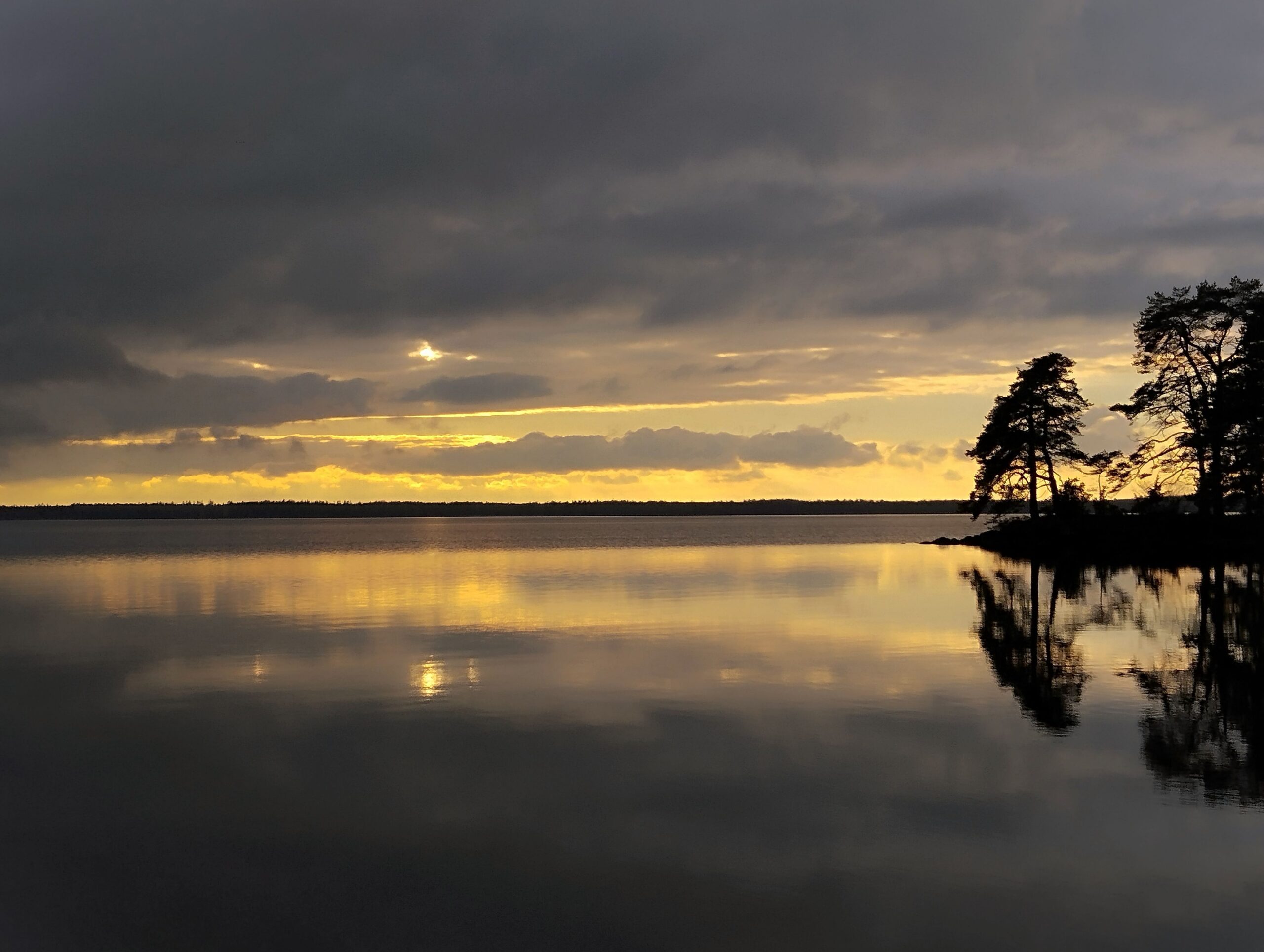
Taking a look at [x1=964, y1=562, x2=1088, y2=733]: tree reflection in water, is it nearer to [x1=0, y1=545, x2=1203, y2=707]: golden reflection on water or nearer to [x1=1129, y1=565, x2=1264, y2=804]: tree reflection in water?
[x1=0, y1=545, x2=1203, y2=707]: golden reflection on water

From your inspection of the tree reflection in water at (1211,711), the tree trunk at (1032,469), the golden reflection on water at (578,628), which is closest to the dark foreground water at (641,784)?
the tree reflection in water at (1211,711)

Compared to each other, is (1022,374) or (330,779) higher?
(1022,374)

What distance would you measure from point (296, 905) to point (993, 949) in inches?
261

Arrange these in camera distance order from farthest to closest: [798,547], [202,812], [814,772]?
[798,547] < [814,772] < [202,812]

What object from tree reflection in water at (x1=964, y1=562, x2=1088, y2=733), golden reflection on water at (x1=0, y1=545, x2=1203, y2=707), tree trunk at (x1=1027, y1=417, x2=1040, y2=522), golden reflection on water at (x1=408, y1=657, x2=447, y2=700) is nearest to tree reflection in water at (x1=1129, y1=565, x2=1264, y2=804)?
golden reflection on water at (x1=0, y1=545, x2=1203, y2=707)

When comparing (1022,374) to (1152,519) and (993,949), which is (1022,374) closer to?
(1152,519)

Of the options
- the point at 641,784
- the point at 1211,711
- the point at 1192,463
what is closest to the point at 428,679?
the point at 641,784

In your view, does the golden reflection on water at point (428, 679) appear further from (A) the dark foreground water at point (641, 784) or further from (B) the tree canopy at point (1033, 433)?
(B) the tree canopy at point (1033, 433)

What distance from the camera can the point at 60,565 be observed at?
7350 centimetres

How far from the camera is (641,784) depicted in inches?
570

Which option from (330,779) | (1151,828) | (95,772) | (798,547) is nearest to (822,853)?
(1151,828)

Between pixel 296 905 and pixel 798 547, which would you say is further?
pixel 798 547

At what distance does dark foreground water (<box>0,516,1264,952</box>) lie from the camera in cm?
1013

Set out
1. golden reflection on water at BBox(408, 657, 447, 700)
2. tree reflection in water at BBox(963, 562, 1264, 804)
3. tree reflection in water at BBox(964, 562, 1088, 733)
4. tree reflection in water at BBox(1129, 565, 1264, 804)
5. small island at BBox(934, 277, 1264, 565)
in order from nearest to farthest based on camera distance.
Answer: tree reflection in water at BBox(1129, 565, 1264, 804) < tree reflection in water at BBox(963, 562, 1264, 804) < tree reflection in water at BBox(964, 562, 1088, 733) < golden reflection on water at BBox(408, 657, 447, 700) < small island at BBox(934, 277, 1264, 565)
